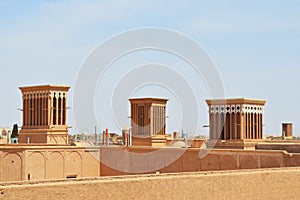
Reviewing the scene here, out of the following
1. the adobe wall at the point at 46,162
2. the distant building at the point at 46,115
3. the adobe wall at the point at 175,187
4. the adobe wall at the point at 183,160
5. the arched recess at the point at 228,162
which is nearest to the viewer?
the adobe wall at the point at 175,187

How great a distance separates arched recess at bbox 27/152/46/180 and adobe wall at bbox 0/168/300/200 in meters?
13.9

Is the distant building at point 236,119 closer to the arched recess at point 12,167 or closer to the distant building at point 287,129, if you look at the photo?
the distant building at point 287,129

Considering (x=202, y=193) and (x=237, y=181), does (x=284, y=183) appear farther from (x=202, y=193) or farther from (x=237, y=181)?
(x=202, y=193)

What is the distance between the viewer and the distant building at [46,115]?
3156 cm

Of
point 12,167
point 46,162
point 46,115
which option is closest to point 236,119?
point 46,162

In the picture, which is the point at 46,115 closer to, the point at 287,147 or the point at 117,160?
the point at 117,160

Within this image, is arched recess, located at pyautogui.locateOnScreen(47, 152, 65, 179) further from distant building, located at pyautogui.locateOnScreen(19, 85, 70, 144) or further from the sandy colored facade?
distant building, located at pyautogui.locateOnScreen(19, 85, 70, 144)

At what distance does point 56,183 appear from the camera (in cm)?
942

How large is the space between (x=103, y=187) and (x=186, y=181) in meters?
2.31

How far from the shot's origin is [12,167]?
2370 cm

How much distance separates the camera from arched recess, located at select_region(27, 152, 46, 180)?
2416 centimetres

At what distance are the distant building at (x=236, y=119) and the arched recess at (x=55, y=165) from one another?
28.9 ft

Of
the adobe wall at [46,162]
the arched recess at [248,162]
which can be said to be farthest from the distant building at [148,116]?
the arched recess at [248,162]

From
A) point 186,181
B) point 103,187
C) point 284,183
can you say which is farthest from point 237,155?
point 103,187
